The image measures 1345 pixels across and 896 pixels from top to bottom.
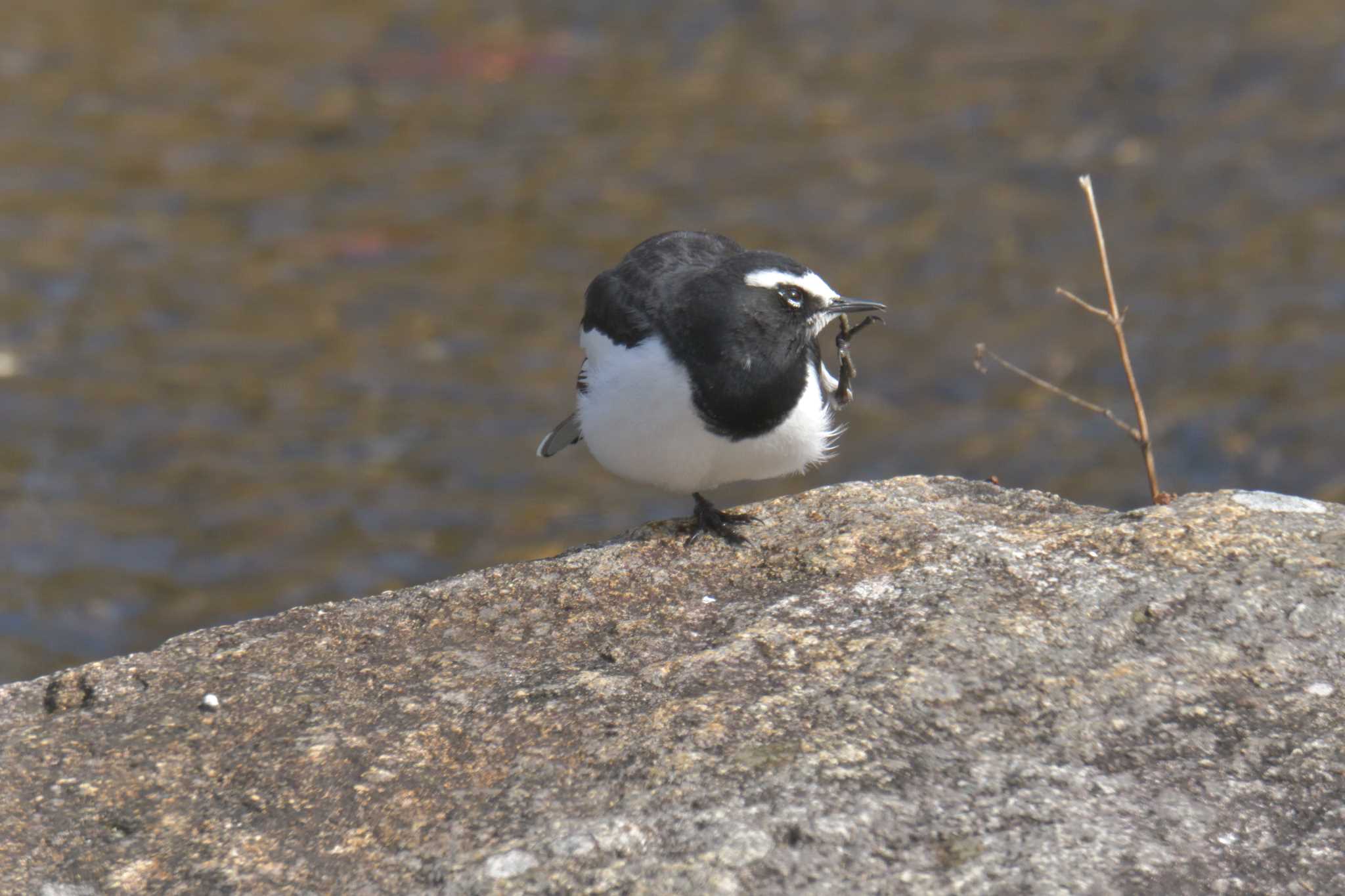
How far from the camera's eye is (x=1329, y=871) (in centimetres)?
261

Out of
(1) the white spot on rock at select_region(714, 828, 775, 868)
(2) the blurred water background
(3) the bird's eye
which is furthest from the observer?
(2) the blurred water background

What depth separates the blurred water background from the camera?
7605mm

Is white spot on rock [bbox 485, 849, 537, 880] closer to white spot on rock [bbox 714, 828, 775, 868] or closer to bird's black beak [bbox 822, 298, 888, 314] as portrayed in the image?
white spot on rock [bbox 714, 828, 775, 868]

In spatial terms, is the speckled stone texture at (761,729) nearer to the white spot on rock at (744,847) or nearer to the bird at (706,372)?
the white spot on rock at (744,847)

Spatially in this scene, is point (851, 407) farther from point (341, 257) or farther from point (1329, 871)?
point (1329, 871)

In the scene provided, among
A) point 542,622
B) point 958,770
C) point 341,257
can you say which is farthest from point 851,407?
point 958,770

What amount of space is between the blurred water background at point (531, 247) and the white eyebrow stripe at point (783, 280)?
3436 millimetres

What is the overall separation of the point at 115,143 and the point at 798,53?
464 cm

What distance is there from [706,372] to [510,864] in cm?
166

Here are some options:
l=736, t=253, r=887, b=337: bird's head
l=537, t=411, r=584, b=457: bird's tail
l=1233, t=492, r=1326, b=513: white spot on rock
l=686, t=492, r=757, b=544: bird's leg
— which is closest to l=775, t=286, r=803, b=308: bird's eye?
l=736, t=253, r=887, b=337: bird's head

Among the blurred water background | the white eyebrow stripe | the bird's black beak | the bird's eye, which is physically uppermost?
the white eyebrow stripe

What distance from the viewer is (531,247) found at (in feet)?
30.8

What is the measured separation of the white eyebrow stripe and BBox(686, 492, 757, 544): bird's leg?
22.9 inches

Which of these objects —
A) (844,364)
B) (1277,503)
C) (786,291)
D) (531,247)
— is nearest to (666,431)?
(786,291)
